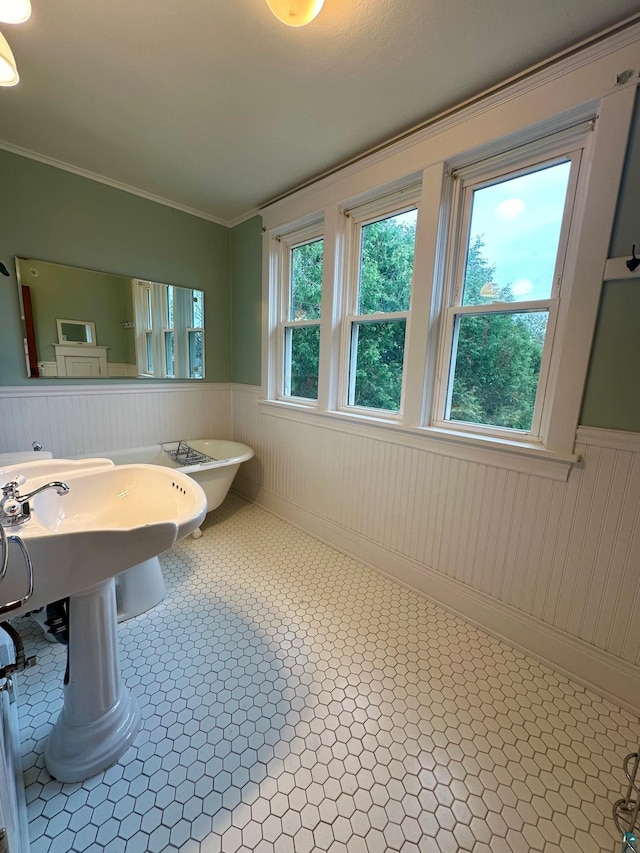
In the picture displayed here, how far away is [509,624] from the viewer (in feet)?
5.40

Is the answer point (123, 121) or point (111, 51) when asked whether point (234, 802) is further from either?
point (123, 121)

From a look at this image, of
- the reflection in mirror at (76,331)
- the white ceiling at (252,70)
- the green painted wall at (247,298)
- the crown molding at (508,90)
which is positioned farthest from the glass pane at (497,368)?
the reflection in mirror at (76,331)

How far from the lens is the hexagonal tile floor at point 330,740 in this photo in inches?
37.8

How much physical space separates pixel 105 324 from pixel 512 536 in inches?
112

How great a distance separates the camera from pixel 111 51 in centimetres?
136

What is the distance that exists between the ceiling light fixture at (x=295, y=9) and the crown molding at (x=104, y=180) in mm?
1837

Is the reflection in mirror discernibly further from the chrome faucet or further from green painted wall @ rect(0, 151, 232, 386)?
the chrome faucet

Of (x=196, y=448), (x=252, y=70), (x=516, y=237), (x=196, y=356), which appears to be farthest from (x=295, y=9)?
(x=196, y=448)

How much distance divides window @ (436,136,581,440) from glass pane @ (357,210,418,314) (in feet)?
0.94

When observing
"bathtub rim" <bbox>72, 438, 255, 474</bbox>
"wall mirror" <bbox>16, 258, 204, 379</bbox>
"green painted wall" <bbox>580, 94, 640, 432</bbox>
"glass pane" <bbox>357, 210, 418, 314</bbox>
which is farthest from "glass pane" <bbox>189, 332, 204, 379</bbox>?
"green painted wall" <bbox>580, 94, 640, 432</bbox>

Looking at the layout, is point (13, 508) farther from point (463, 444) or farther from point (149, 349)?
point (149, 349)

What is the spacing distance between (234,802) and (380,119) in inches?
107

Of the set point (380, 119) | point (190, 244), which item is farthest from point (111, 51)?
point (190, 244)

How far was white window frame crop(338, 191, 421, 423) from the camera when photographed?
1.95 metres
